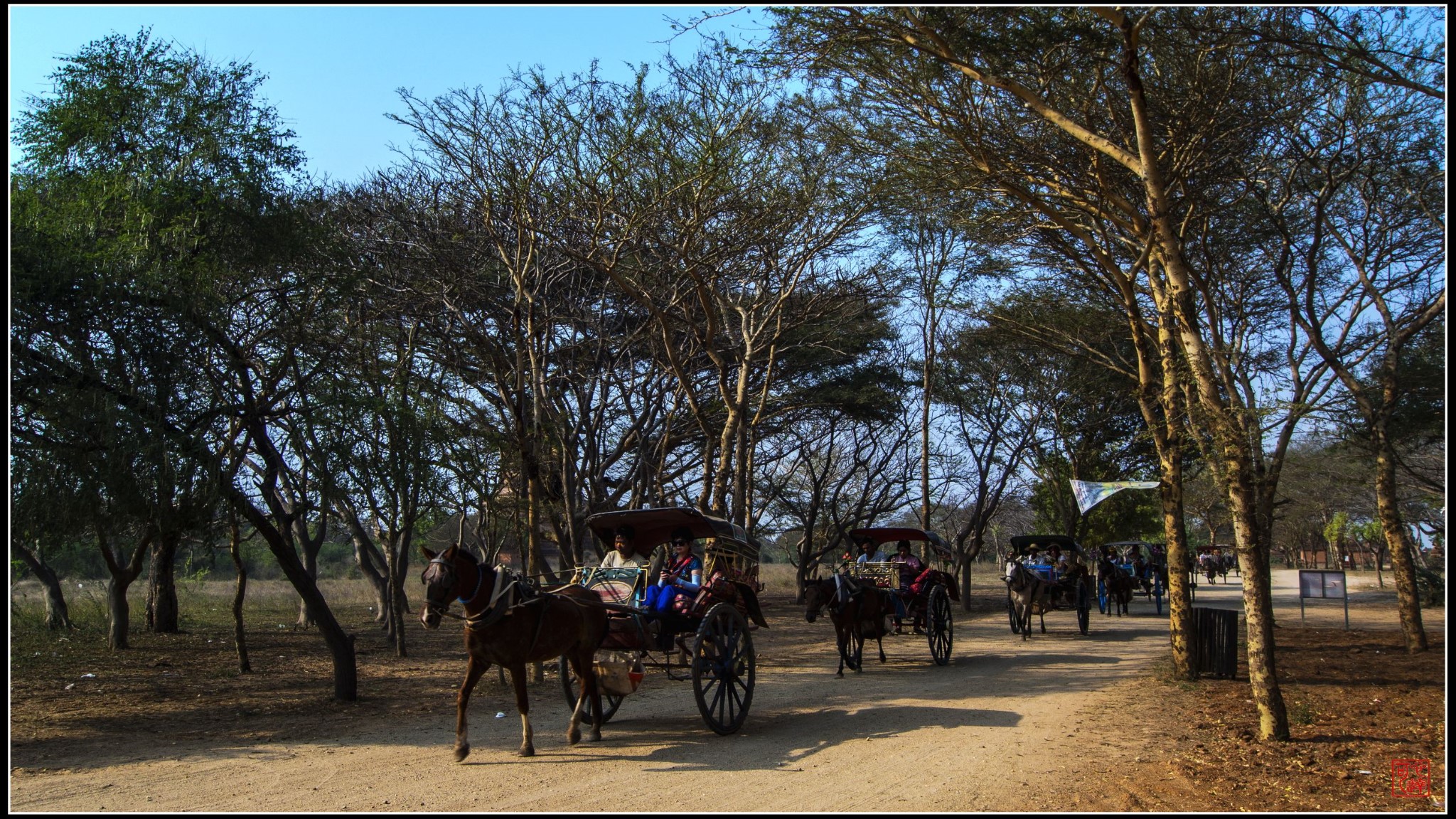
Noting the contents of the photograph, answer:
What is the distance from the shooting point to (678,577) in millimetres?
9797

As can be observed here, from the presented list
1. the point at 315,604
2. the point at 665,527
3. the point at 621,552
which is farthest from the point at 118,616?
the point at 665,527

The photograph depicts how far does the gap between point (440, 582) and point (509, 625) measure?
84 centimetres

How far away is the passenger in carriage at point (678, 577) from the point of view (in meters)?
9.43

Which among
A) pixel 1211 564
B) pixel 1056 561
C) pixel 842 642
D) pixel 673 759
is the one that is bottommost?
pixel 673 759

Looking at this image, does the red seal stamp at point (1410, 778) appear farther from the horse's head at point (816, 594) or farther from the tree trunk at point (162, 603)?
the tree trunk at point (162, 603)

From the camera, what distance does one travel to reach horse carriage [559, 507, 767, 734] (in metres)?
8.95

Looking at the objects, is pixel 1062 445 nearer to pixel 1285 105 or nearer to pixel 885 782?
pixel 1285 105

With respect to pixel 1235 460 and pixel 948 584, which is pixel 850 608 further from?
pixel 1235 460

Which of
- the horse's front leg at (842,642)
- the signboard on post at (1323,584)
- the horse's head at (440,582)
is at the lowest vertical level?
the horse's front leg at (842,642)

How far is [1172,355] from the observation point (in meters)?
10.2

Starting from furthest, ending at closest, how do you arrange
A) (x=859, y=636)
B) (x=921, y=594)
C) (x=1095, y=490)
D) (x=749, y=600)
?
(x=1095, y=490), (x=921, y=594), (x=859, y=636), (x=749, y=600)

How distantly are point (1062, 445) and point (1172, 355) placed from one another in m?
22.4

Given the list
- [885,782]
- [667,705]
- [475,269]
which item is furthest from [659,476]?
[885,782]

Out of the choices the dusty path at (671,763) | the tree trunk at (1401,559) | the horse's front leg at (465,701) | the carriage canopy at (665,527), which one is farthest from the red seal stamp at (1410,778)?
the tree trunk at (1401,559)
